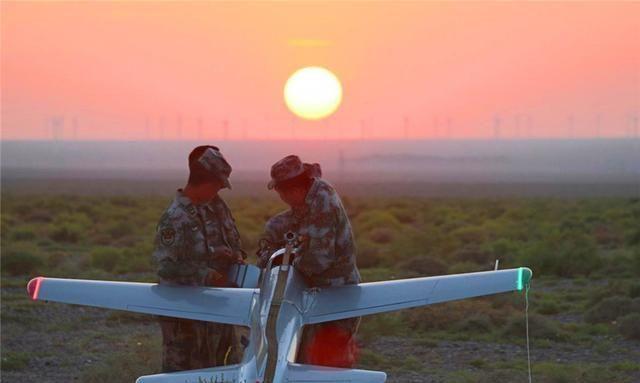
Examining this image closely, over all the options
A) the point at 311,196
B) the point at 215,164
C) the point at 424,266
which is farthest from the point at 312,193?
the point at 424,266

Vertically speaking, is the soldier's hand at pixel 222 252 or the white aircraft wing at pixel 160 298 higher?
the soldier's hand at pixel 222 252

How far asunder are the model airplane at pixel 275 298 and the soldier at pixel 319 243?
13 centimetres

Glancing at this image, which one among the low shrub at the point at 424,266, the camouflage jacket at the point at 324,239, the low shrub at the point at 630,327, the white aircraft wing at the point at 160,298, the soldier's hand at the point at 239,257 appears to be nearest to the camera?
the camouflage jacket at the point at 324,239

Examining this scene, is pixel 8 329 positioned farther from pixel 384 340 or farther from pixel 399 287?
pixel 399 287

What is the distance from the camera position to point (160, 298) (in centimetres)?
1052

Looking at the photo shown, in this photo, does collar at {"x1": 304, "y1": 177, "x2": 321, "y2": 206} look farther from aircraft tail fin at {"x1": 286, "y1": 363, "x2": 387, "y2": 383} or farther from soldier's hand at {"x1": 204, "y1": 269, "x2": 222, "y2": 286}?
aircraft tail fin at {"x1": 286, "y1": 363, "x2": 387, "y2": 383}

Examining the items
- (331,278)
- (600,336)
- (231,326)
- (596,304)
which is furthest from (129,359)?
(596,304)

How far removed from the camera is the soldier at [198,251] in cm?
1048

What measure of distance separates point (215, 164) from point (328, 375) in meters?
2.49

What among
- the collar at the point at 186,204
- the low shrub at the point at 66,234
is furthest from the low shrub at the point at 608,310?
the low shrub at the point at 66,234

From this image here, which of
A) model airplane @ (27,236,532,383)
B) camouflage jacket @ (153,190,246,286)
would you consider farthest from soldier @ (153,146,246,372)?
model airplane @ (27,236,532,383)

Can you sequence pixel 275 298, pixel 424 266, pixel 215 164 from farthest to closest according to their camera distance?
pixel 424 266 → pixel 215 164 → pixel 275 298

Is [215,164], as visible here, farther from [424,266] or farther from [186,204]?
[424,266]

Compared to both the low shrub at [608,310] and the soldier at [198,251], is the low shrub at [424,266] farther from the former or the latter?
the soldier at [198,251]
